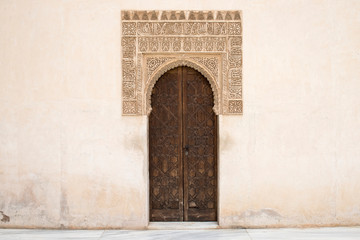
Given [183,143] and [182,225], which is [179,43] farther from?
[182,225]

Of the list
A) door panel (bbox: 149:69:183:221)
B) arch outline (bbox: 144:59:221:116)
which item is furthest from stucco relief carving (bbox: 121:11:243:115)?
door panel (bbox: 149:69:183:221)

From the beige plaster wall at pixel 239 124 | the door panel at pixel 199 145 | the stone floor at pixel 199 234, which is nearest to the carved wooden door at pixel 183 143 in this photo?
the door panel at pixel 199 145

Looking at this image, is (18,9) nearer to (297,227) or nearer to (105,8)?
(105,8)

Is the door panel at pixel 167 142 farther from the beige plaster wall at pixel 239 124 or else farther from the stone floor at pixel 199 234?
the stone floor at pixel 199 234

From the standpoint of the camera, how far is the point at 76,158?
13.7 feet

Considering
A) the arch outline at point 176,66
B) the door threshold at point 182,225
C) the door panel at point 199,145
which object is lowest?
the door threshold at point 182,225

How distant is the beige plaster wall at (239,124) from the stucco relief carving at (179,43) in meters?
0.09

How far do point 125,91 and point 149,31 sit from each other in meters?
0.68

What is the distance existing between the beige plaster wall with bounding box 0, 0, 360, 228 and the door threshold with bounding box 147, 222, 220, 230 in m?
0.12

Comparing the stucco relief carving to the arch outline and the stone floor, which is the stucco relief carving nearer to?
the arch outline

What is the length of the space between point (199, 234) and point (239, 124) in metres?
1.20

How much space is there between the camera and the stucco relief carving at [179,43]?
4.18 m

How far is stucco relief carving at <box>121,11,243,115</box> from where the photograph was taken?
13.7ft

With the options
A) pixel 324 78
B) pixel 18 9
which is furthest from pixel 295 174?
pixel 18 9
